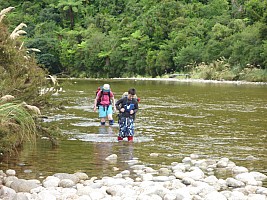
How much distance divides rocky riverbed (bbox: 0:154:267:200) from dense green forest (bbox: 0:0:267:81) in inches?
1548

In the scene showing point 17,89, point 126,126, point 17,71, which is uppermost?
point 17,71

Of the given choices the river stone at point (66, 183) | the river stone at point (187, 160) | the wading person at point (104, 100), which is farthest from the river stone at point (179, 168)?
the wading person at point (104, 100)

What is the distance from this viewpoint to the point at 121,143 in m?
13.5

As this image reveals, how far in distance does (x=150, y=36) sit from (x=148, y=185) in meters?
64.5

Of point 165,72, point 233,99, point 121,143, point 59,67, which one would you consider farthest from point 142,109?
point 59,67

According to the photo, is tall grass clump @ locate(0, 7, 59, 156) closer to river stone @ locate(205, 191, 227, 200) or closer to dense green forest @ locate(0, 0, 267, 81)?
river stone @ locate(205, 191, 227, 200)

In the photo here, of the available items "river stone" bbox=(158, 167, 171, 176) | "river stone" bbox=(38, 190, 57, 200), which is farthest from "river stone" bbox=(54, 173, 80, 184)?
"river stone" bbox=(158, 167, 171, 176)

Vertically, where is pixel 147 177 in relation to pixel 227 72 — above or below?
below

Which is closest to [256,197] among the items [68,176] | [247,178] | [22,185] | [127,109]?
[247,178]

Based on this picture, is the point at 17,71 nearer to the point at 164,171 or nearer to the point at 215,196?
the point at 164,171

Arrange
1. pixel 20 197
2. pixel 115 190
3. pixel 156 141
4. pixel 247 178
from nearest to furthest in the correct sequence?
pixel 20 197 → pixel 115 190 → pixel 247 178 → pixel 156 141

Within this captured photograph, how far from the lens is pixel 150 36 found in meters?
72.4

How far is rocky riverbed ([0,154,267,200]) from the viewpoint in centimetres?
796

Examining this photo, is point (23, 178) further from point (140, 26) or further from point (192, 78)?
point (140, 26)
